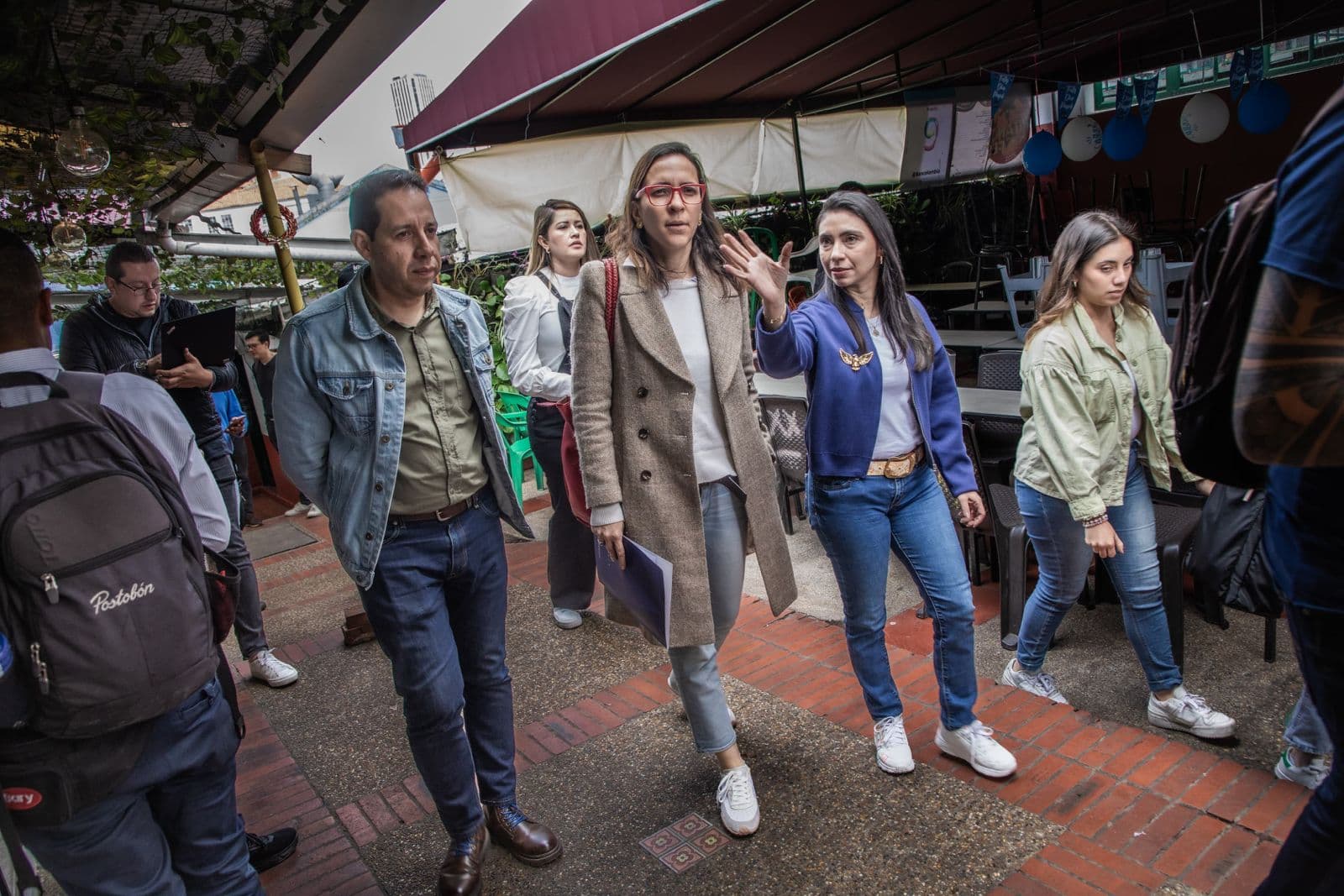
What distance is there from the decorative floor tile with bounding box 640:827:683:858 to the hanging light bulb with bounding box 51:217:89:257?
535 cm

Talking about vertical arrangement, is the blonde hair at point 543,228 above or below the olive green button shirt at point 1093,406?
above

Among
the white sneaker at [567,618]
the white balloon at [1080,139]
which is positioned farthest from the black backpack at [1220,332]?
the white balloon at [1080,139]

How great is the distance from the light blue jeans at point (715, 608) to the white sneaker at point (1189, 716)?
1.62m

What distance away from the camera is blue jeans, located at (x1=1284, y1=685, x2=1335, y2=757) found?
2.59 meters

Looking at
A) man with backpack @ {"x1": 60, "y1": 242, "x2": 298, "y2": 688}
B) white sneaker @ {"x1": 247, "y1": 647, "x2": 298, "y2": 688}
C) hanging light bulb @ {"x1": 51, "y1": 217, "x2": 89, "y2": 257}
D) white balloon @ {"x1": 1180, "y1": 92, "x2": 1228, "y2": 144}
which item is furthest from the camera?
white balloon @ {"x1": 1180, "y1": 92, "x2": 1228, "y2": 144}

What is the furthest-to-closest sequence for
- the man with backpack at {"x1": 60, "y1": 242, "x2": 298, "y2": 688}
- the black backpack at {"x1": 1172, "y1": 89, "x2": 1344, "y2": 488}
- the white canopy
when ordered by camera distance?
the white canopy → the man with backpack at {"x1": 60, "y1": 242, "x2": 298, "y2": 688} → the black backpack at {"x1": 1172, "y1": 89, "x2": 1344, "y2": 488}

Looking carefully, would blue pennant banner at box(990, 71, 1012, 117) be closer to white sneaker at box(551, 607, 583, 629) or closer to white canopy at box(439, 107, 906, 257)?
white canopy at box(439, 107, 906, 257)

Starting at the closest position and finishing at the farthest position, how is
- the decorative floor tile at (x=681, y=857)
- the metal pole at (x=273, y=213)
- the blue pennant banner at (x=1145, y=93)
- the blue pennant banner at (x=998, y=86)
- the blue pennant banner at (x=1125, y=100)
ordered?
the decorative floor tile at (x=681, y=857), the metal pole at (x=273, y=213), the blue pennant banner at (x=998, y=86), the blue pennant banner at (x=1145, y=93), the blue pennant banner at (x=1125, y=100)

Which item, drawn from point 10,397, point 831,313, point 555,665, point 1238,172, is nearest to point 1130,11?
point 1238,172

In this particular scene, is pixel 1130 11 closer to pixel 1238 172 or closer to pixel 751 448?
pixel 1238 172

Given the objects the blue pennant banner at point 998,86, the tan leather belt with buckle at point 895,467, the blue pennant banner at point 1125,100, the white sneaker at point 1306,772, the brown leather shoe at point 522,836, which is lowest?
the white sneaker at point 1306,772

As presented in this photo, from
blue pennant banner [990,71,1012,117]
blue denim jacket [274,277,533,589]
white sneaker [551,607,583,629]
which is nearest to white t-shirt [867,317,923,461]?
blue denim jacket [274,277,533,589]

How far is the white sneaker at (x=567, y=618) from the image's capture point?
450 centimetres

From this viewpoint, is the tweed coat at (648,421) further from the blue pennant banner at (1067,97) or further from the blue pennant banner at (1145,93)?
the blue pennant banner at (1067,97)
